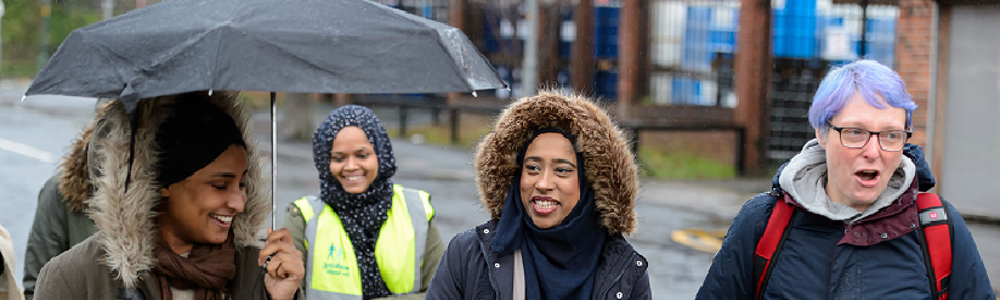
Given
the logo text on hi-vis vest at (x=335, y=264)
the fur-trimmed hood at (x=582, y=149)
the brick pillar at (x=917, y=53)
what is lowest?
the logo text on hi-vis vest at (x=335, y=264)

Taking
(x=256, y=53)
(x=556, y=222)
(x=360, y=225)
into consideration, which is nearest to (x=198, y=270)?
(x=256, y=53)

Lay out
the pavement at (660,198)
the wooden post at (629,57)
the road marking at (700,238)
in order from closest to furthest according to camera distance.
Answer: the pavement at (660,198) → the road marking at (700,238) → the wooden post at (629,57)

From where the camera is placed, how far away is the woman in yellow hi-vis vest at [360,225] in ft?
14.3

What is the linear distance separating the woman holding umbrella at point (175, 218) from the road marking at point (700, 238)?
25.6 ft

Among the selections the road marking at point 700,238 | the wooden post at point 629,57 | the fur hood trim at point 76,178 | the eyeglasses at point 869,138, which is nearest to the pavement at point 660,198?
the road marking at point 700,238

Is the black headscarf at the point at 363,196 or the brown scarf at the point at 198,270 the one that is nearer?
the brown scarf at the point at 198,270

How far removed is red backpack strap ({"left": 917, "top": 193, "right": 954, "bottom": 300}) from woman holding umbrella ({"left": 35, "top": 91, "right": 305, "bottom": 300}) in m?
1.92

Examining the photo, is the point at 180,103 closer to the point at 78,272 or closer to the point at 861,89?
the point at 78,272

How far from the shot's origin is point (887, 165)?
10.6ft

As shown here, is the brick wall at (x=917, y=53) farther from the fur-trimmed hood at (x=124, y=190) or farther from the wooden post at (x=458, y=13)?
the wooden post at (x=458, y=13)

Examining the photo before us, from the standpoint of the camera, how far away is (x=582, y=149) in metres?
3.28

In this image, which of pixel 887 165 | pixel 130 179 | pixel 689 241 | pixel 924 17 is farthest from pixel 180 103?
pixel 924 17

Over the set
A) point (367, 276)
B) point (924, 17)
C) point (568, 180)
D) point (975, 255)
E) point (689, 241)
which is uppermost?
point (924, 17)

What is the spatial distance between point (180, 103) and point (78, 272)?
57cm
